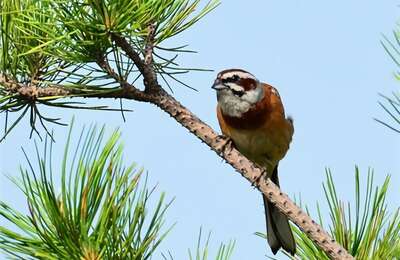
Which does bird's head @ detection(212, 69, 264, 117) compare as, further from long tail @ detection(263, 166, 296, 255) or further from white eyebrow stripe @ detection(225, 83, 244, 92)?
long tail @ detection(263, 166, 296, 255)

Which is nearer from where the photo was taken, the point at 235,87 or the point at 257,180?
the point at 257,180

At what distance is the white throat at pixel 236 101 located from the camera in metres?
4.19

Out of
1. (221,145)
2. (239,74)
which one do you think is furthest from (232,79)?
(221,145)

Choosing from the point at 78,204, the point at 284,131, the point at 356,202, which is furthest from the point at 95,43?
the point at 284,131

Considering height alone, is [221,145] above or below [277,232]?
above

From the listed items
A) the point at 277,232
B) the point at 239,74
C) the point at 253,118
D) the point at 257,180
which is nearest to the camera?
the point at 257,180

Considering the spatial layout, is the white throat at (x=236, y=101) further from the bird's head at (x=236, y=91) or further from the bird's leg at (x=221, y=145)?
the bird's leg at (x=221, y=145)

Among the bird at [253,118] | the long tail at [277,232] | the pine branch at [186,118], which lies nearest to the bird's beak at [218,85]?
the bird at [253,118]

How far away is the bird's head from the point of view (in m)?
4.20

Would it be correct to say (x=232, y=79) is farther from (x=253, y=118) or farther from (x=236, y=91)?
(x=253, y=118)

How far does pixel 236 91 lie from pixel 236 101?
2.0 inches

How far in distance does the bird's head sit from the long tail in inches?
19.3

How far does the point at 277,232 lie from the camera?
3.43 metres

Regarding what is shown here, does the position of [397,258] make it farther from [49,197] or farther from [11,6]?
[11,6]
